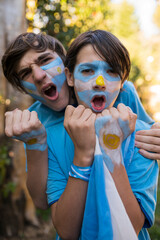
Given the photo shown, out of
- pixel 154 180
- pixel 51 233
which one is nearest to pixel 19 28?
pixel 154 180

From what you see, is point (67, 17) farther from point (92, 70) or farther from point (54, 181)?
point (54, 181)

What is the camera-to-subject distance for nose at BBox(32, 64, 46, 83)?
5.58 feet

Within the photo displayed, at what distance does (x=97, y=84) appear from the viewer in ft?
4.66

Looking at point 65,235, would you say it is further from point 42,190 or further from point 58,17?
point 58,17

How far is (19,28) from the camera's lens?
3387mm

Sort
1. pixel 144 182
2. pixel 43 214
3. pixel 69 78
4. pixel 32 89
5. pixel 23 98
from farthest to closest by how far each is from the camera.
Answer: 1. pixel 43 214
2. pixel 23 98
3. pixel 32 89
4. pixel 69 78
5. pixel 144 182

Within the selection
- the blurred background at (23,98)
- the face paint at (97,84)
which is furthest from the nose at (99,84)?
the blurred background at (23,98)

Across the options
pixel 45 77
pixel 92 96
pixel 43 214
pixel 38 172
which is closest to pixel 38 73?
pixel 45 77

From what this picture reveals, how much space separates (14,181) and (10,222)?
2.12 feet

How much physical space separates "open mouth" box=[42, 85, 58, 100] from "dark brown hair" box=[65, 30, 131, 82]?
0.87 ft

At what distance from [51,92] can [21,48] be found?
40cm

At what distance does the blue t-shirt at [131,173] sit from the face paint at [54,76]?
0.31 meters

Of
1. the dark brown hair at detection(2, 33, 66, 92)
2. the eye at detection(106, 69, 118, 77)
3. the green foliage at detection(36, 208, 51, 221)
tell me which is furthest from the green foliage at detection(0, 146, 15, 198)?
the eye at detection(106, 69, 118, 77)

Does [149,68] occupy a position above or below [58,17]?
below
